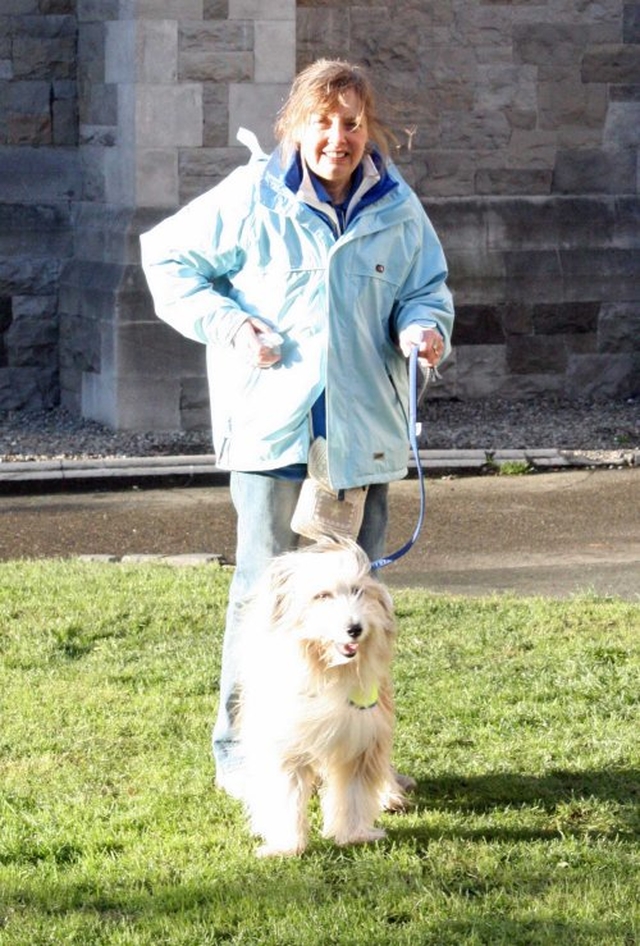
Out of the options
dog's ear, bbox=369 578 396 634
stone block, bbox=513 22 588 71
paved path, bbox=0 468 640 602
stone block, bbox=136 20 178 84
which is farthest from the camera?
stone block, bbox=513 22 588 71

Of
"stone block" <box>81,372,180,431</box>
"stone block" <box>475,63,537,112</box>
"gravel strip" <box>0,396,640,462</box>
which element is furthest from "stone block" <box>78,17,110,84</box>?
"stone block" <box>475,63,537,112</box>

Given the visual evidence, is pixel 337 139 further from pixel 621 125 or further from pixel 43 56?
pixel 621 125

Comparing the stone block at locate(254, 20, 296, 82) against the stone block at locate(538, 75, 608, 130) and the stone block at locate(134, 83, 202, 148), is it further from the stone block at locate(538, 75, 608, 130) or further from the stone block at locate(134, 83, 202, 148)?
the stone block at locate(538, 75, 608, 130)

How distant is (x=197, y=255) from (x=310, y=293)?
1.14ft

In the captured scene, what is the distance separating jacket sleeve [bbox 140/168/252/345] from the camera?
4.70 metres

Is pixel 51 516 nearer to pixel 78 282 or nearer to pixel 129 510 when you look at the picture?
pixel 129 510

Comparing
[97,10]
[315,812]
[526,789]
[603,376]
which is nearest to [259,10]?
[97,10]

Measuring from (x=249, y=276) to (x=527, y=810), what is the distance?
1718 mm

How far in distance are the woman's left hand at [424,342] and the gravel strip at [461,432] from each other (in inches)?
264

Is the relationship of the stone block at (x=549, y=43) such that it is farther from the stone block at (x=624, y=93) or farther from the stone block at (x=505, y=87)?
the stone block at (x=624, y=93)

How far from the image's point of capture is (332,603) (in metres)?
4.29

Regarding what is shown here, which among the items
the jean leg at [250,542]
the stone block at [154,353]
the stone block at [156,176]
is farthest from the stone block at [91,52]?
the jean leg at [250,542]

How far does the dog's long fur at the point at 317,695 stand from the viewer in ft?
14.2

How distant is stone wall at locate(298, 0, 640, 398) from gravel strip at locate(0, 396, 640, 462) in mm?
193
